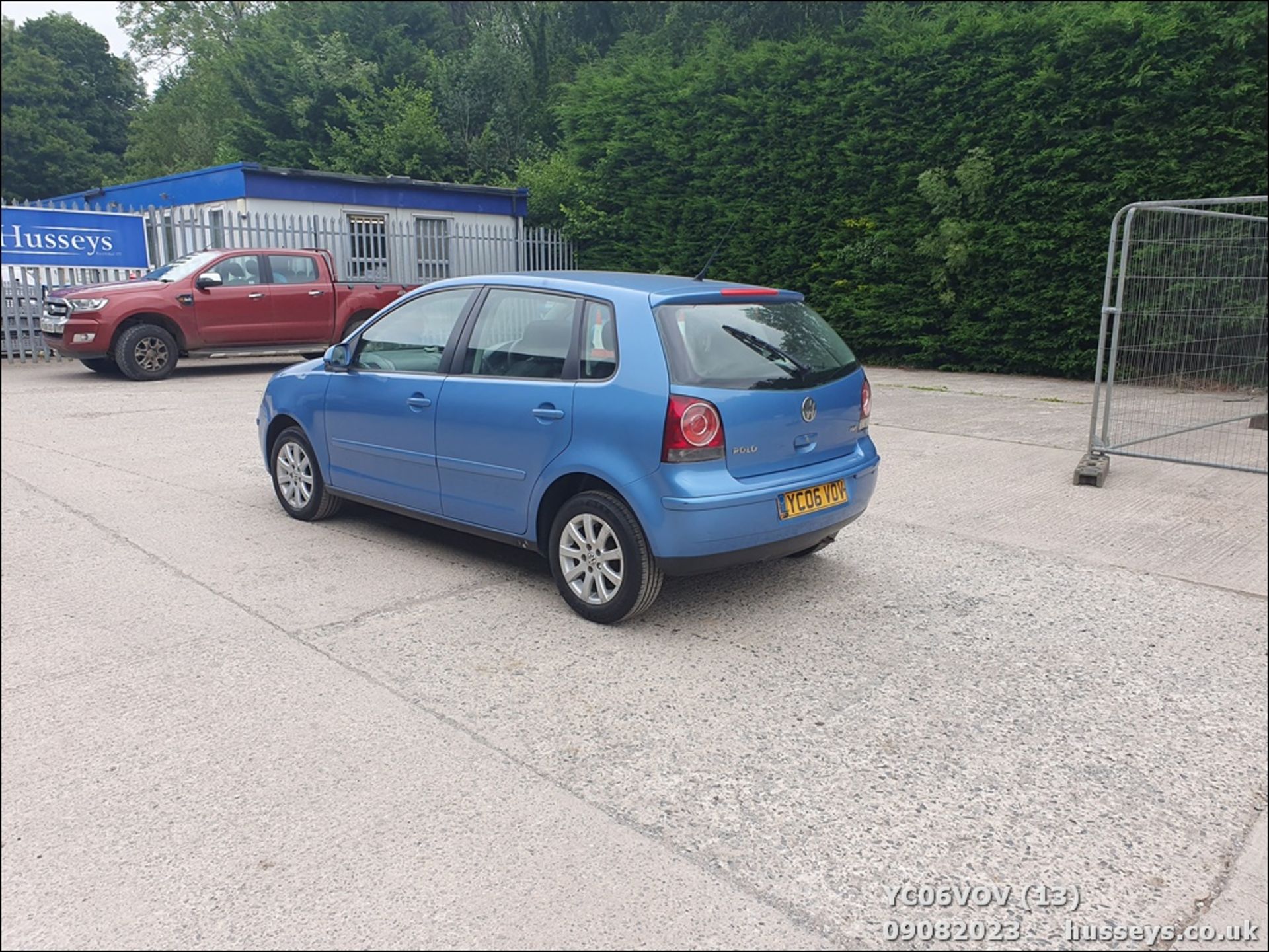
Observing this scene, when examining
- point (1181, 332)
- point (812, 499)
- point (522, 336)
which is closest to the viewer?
point (812, 499)

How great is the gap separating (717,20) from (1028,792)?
1039 inches

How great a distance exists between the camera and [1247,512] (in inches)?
266

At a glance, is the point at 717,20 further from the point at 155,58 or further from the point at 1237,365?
the point at 155,58

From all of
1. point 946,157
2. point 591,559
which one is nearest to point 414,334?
point 591,559

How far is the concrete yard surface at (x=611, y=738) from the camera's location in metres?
2.57

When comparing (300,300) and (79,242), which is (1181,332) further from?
(79,242)

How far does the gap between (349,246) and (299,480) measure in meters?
14.3

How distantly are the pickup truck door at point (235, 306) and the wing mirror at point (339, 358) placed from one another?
9130 millimetres

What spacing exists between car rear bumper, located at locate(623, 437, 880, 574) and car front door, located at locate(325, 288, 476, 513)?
5.04 ft

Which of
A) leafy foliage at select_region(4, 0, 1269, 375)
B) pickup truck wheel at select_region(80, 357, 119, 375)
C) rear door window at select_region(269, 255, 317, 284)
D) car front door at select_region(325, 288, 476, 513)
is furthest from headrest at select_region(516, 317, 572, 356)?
rear door window at select_region(269, 255, 317, 284)

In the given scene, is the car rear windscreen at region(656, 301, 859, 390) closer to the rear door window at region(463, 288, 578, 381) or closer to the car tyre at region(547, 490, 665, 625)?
the rear door window at region(463, 288, 578, 381)

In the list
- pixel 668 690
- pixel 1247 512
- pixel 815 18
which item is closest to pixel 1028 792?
pixel 668 690

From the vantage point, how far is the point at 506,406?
4.98 metres

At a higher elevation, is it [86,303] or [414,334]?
[86,303]
